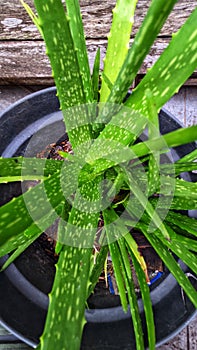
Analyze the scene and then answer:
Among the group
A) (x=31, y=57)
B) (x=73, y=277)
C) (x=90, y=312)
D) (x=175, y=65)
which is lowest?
(x=90, y=312)

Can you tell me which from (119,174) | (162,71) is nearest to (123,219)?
(119,174)

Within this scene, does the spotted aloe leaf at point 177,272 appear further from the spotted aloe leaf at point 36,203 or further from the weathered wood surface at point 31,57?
the weathered wood surface at point 31,57

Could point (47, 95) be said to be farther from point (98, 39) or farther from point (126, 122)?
point (126, 122)

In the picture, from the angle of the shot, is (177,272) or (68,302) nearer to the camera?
(68,302)

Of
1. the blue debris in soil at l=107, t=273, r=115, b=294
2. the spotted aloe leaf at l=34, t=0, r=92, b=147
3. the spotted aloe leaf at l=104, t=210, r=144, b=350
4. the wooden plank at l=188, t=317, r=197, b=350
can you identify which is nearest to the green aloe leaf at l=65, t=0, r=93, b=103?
the spotted aloe leaf at l=34, t=0, r=92, b=147

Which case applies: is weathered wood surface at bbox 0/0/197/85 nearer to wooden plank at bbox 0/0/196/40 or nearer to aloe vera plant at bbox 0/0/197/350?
wooden plank at bbox 0/0/196/40

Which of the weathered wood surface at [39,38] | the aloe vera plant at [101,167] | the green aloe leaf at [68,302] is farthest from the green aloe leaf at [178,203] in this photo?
the weathered wood surface at [39,38]

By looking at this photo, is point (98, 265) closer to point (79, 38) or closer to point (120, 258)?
point (120, 258)

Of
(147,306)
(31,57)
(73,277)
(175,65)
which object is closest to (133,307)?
(147,306)

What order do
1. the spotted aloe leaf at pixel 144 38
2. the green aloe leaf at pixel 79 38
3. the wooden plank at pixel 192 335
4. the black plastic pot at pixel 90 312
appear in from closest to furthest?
the spotted aloe leaf at pixel 144 38 → the green aloe leaf at pixel 79 38 → the black plastic pot at pixel 90 312 → the wooden plank at pixel 192 335
